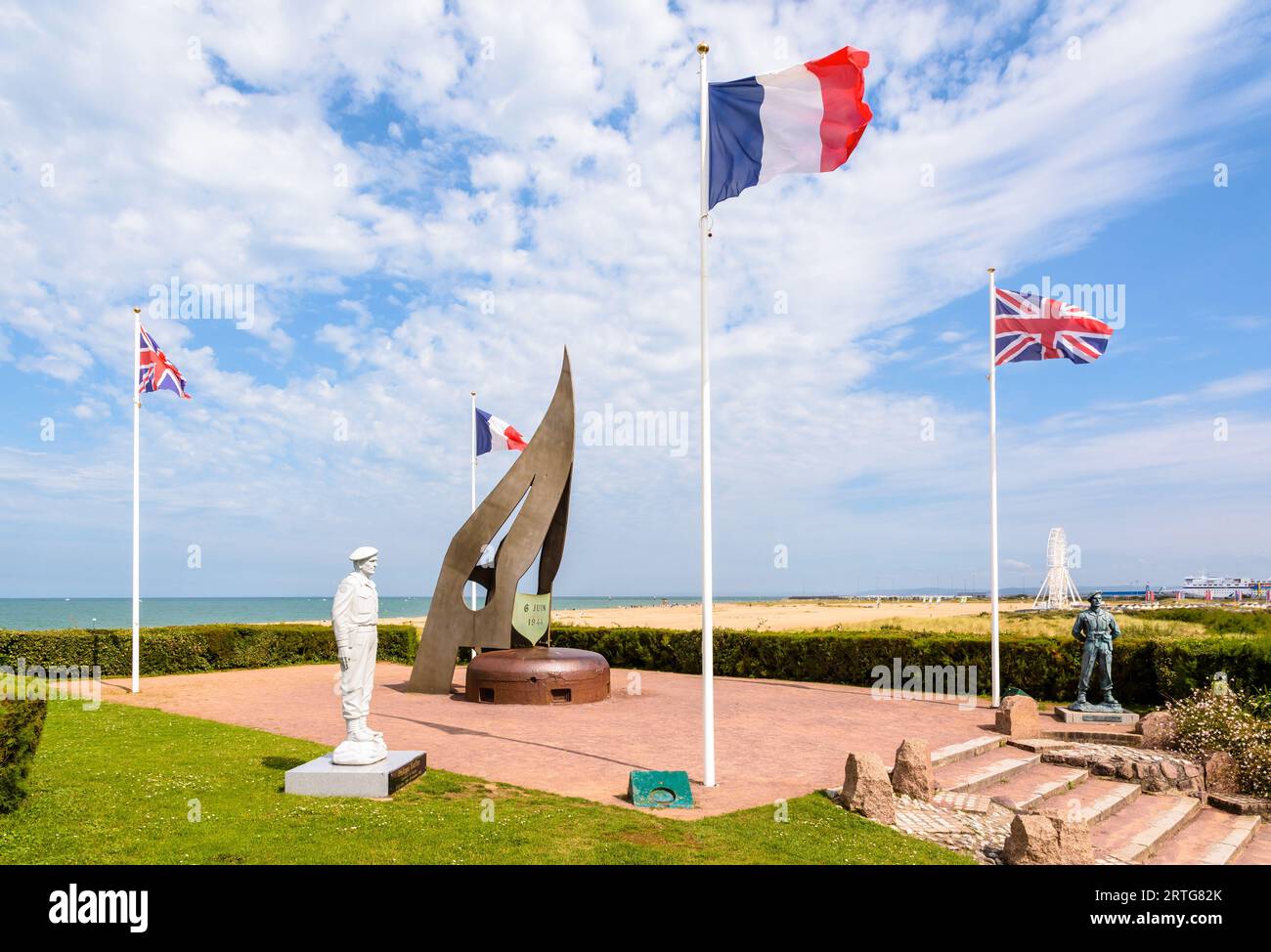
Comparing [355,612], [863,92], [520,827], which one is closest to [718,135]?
[863,92]

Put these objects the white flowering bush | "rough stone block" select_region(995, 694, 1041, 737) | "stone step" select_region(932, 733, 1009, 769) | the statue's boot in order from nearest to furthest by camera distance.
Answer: the statue's boot
the white flowering bush
"stone step" select_region(932, 733, 1009, 769)
"rough stone block" select_region(995, 694, 1041, 737)

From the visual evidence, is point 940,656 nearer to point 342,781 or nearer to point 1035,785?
point 1035,785

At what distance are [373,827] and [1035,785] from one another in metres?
8.90

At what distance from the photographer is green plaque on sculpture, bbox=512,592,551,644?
17.6 m

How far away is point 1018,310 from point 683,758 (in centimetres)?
1137

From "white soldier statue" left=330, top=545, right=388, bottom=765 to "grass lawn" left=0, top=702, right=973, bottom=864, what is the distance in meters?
0.63

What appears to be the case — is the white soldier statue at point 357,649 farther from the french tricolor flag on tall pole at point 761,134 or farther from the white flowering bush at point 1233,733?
the white flowering bush at point 1233,733

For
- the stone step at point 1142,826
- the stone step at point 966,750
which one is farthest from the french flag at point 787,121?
the stone step at point 966,750

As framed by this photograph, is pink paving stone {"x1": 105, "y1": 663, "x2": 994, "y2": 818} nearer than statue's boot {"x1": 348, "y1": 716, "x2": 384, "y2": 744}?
No

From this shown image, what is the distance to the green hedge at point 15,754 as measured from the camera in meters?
8.12

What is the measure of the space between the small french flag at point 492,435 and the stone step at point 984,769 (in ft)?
47.9

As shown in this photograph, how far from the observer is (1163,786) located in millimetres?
11039

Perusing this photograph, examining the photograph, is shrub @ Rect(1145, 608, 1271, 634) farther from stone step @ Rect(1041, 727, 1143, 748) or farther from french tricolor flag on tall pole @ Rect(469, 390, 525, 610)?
french tricolor flag on tall pole @ Rect(469, 390, 525, 610)

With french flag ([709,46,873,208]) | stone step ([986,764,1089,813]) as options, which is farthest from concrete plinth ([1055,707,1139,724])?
french flag ([709,46,873,208])
